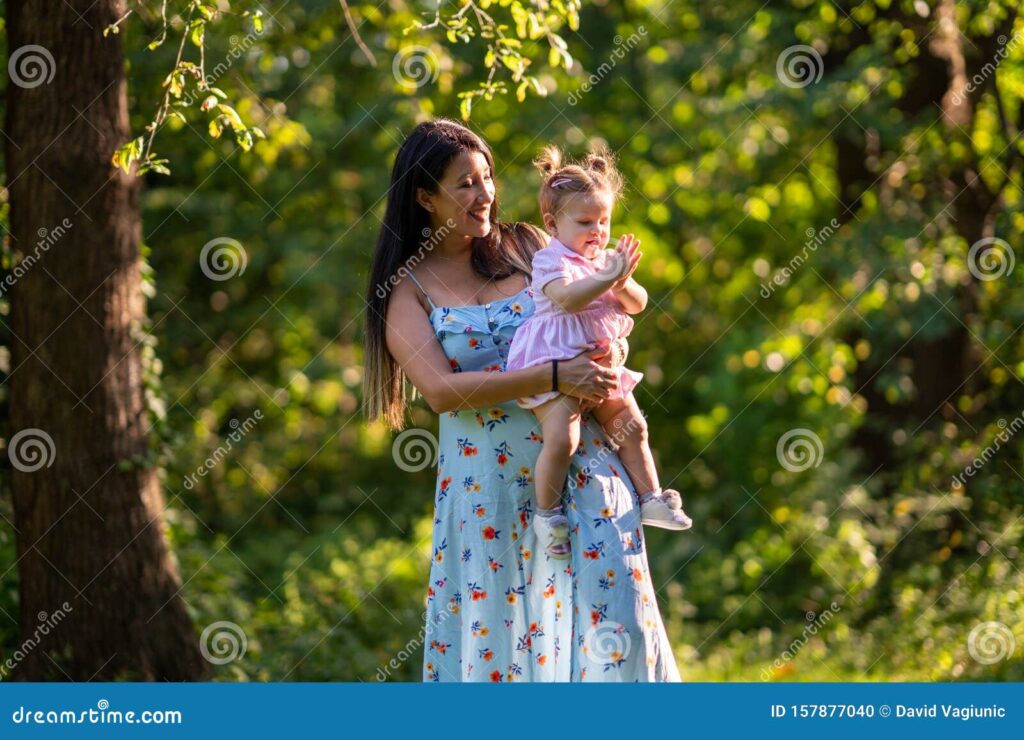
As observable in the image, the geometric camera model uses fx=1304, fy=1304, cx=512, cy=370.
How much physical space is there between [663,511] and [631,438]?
0.23 metres

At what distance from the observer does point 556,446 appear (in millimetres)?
3510

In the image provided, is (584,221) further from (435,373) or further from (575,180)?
(435,373)

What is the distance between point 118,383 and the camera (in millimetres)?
5367

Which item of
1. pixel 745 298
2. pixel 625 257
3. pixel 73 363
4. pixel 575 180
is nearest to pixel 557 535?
pixel 625 257

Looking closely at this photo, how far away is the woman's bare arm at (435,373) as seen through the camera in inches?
139

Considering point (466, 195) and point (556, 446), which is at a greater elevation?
point (466, 195)

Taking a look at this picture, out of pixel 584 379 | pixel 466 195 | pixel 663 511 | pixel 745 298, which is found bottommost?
pixel 663 511

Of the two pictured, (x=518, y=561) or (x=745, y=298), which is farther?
(x=745, y=298)

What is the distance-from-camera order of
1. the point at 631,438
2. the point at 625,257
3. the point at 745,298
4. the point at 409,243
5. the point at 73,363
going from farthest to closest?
the point at 745,298, the point at 73,363, the point at 409,243, the point at 631,438, the point at 625,257

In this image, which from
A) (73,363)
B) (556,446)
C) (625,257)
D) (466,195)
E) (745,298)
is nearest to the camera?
(625,257)

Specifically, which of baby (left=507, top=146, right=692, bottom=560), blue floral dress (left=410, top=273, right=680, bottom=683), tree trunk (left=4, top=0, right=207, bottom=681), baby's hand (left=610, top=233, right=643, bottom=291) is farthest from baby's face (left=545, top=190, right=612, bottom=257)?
tree trunk (left=4, top=0, right=207, bottom=681)

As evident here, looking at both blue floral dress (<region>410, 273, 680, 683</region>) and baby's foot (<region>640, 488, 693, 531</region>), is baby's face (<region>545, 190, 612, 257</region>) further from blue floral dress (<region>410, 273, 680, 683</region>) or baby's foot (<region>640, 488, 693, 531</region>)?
baby's foot (<region>640, 488, 693, 531</region>)

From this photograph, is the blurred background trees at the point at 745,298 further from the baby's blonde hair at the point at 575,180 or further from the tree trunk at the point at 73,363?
the baby's blonde hair at the point at 575,180

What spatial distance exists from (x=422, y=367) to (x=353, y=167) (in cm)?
758
